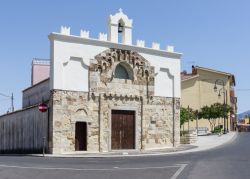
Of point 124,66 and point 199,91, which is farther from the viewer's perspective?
point 199,91

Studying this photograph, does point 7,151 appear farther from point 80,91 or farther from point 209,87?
point 209,87

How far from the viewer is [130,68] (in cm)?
3506

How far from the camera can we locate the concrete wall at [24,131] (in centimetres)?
3259

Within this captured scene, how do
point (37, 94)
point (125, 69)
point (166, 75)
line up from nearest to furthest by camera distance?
point (125, 69), point (37, 94), point (166, 75)

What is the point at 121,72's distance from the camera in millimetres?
35031

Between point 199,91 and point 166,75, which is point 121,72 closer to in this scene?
point 166,75

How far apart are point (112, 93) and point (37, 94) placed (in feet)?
23.1

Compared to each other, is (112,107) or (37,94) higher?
(37,94)

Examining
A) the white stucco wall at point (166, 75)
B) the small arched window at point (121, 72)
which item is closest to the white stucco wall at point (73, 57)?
the white stucco wall at point (166, 75)

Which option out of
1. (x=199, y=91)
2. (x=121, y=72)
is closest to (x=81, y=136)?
(x=121, y=72)

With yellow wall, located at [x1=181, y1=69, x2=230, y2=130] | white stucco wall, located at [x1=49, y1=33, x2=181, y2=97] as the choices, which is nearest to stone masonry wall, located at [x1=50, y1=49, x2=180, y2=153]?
white stucco wall, located at [x1=49, y1=33, x2=181, y2=97]

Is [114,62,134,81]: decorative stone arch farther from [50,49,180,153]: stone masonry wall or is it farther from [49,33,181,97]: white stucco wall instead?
[49,33,181,97]: white stucco wall

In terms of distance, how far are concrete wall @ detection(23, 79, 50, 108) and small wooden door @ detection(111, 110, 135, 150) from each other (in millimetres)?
5481

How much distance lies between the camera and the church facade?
102 ft
